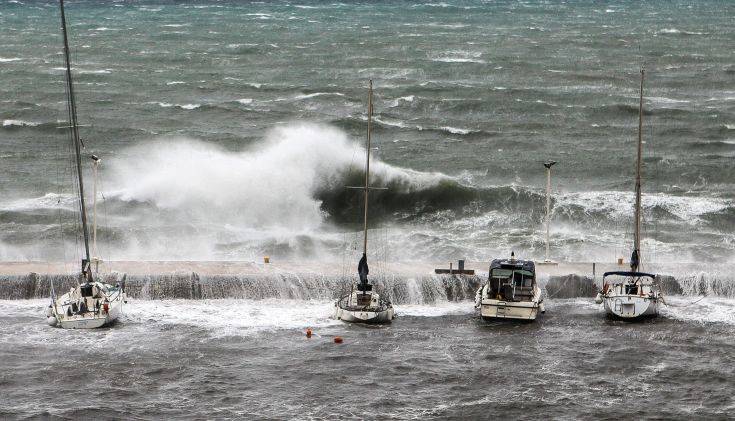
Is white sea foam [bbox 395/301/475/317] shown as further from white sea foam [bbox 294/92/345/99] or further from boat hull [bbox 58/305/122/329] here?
white sea foam [bbox 294/92/345/99]

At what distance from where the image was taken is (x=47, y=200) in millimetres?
68875

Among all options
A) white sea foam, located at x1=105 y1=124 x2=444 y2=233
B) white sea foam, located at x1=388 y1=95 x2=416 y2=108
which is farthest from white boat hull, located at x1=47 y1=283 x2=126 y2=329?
white sea foam, located at x1=388 y1=95 x2=416 y2=108

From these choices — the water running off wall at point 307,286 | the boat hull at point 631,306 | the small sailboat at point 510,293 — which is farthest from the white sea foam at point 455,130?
the boat hull at point 631,306

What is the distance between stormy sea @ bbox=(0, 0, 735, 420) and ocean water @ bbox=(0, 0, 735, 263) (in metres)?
0.28

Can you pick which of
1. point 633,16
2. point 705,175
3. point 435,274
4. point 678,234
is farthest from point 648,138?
point 633,16

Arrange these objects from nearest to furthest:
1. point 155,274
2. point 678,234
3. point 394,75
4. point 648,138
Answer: point 155,274 < point 678,234 < point 648,138 < point 394,75

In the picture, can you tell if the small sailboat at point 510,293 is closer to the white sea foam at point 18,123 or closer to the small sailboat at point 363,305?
the small sailboat at point 363,305

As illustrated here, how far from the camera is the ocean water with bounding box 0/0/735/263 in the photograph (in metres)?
63.1

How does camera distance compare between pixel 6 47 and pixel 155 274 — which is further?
pixel 6 47

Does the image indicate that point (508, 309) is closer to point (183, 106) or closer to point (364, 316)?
point (364, 316)

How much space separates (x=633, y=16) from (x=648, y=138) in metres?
92.9

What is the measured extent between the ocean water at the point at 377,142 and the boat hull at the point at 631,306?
11096 millimetres

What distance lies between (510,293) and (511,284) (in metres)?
0.47

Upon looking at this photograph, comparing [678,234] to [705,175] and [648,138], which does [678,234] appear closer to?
[705,175]
